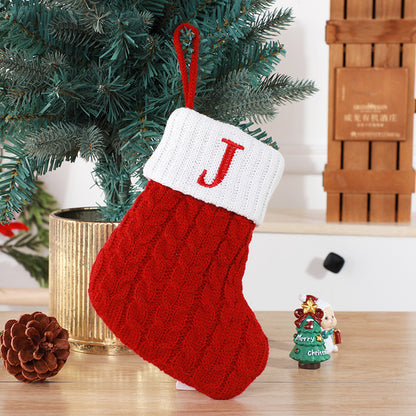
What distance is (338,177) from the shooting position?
4.88ft

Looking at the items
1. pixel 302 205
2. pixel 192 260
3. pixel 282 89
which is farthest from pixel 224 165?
pixel 302 205

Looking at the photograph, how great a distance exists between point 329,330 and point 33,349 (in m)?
0.39

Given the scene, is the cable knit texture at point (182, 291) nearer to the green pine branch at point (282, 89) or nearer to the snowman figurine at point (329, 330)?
the snowman figurine at point (329, 330)

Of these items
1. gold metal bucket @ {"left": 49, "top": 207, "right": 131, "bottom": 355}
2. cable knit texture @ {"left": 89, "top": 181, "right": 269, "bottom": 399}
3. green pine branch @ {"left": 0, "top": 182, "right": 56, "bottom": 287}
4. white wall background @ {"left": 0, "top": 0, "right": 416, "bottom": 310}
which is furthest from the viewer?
green pine branch @ {"left": 0, "top": 182, "right": 56, "bottom": 287}

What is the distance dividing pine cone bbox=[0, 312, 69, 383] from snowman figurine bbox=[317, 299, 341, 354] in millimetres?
343

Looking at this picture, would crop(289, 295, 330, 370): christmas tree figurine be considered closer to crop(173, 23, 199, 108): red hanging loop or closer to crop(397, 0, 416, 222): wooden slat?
crop(173, 23, 199, 108): red hanging loop

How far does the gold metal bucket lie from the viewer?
76cm

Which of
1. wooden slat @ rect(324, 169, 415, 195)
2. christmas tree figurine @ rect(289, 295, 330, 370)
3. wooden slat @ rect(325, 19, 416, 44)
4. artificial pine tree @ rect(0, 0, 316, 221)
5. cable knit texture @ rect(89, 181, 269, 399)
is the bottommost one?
christmas tree figurine @ rect(289, 295, 330, 370)

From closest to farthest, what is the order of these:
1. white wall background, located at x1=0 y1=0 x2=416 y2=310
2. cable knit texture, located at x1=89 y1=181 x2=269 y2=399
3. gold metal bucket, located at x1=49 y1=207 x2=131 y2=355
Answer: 1. cable knit texture, located at x1=89 y1=181 x2=269 y2=399
2. gold metal bucket, located at x1=49 y1=207 x2=131 y2=355
3. white wall background, located at x1=0 y1=0 x2=416 y2=310

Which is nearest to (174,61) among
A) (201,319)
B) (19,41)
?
(19,41)

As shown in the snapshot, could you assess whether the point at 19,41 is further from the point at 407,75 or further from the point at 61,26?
the point at 407,75

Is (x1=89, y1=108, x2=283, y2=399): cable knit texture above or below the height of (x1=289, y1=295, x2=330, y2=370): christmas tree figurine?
above

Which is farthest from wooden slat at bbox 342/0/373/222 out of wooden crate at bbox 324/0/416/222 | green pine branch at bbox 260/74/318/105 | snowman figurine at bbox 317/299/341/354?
snowman figurine at bbox 317/299/341/354

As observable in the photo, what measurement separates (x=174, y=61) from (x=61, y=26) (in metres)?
0.16
